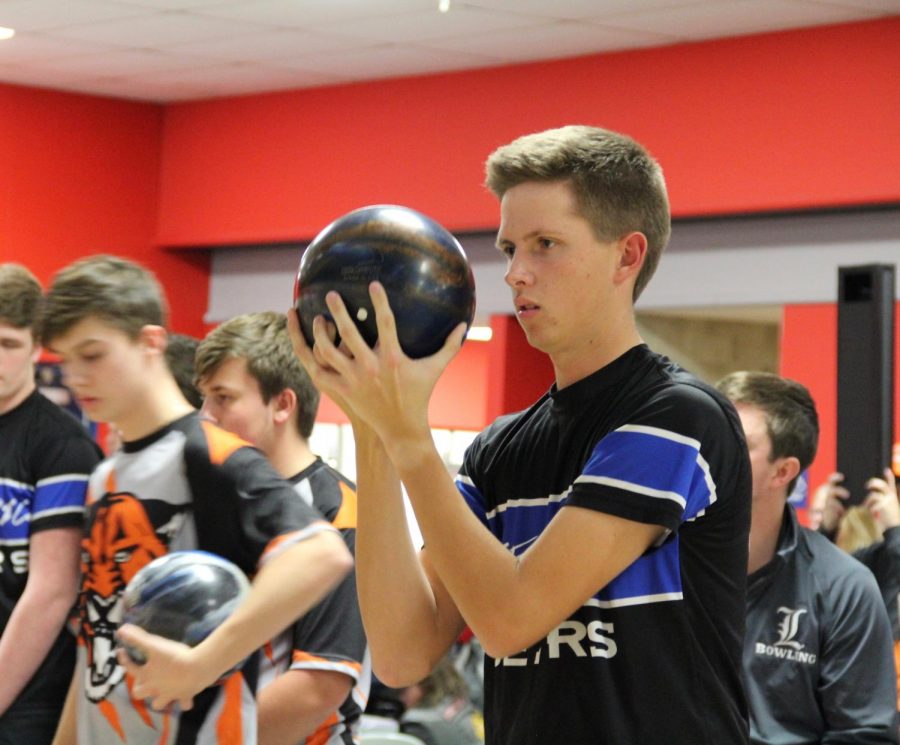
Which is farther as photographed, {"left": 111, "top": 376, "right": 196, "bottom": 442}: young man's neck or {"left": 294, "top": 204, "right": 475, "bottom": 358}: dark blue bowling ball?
{"left": 111, "top": 376, "right": 196, "bottom": 442}: young man's neck

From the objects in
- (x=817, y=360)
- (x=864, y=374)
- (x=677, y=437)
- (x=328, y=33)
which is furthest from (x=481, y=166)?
(x=677, y=437)

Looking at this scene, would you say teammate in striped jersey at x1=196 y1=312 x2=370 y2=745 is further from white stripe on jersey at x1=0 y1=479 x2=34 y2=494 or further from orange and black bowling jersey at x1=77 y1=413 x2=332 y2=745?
white stripe on jersey at x1=0 y1=479 x2=34 y2=494

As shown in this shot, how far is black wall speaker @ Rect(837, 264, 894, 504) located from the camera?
171 inches

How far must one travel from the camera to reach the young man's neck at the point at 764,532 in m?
3.68

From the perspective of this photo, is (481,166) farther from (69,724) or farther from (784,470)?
(69,724)

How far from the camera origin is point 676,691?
6.42 feet

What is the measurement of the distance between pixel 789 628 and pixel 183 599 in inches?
64.2

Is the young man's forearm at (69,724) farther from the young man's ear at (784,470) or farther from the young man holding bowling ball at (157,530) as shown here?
the young man's ear at (784,470)

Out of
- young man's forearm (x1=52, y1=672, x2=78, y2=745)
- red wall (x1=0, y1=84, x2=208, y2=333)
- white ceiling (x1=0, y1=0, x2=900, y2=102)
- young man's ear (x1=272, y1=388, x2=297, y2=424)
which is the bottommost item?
young man's forearm (x1=52, y1=672, x2=78, y2=745)

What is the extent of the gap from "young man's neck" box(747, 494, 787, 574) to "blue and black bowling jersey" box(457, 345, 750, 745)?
1640mm

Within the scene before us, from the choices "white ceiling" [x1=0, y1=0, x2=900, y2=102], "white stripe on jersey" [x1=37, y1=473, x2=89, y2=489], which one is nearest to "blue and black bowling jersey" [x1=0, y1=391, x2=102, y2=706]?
"white stripe on jersey" [x1=37, y1=473, x2=89, y2=489]

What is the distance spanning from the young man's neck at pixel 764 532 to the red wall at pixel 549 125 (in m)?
4.47

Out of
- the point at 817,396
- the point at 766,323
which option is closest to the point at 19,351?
the point at 817,396

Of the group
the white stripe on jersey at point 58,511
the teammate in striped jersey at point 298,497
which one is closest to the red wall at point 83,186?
the teammate in striped jersey at point 298,497
